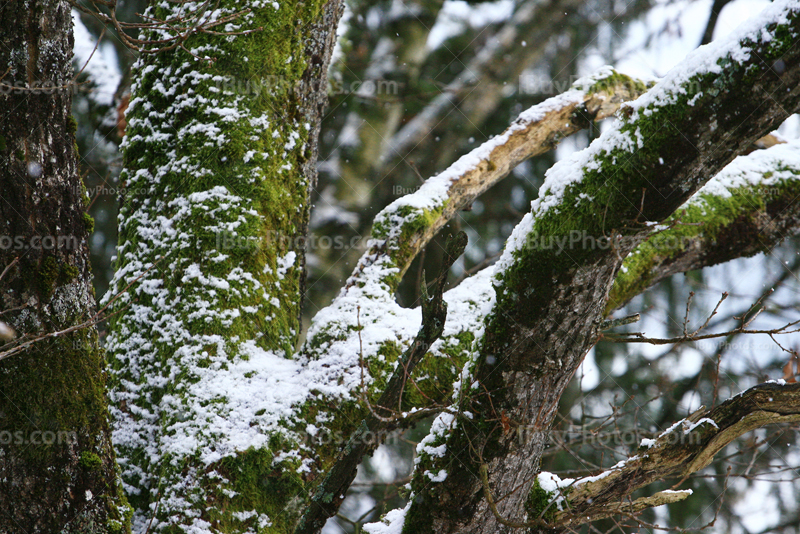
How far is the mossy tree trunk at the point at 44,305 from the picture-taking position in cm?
146

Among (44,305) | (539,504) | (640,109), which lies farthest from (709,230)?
(44,305)

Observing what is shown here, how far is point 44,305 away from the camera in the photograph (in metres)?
1.53

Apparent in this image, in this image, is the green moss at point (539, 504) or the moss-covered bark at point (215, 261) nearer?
the green moss at point (539, 504)

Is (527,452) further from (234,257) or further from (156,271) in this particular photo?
(156,271)

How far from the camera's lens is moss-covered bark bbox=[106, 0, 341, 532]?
78.0 inches

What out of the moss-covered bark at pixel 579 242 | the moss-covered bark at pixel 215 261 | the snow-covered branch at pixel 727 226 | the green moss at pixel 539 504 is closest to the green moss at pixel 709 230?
the snow-covered branch at pixel 727 226

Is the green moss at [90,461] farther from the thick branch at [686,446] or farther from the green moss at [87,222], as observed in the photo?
the thick branch at [686,446]

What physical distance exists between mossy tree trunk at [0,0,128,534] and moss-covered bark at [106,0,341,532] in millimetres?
319

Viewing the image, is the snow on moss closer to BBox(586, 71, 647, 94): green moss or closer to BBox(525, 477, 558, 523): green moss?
BBox(525, 477, 558, 523): green moss

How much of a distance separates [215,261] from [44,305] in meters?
0.79

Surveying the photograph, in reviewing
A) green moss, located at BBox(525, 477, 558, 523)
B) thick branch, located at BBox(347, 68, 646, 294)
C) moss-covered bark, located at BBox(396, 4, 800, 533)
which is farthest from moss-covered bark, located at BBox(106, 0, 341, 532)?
green moss, located at BBox(525, 477, 558, 523)

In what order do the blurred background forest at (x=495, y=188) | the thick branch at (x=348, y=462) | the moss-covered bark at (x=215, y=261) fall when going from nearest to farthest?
the thick branch at (x=348, y=462) < the moss-covered bark at (x=215, y=261) < the blurred background forest at (x=495, y=188)

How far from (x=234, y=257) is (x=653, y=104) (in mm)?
1691

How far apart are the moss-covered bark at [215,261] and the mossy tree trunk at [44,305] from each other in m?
0.32
